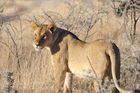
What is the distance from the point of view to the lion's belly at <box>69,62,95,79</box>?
712 cm

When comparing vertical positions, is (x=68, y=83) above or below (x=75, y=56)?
below

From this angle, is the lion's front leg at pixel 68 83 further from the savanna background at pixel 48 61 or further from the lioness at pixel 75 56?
the savanna background at pixel 48 61

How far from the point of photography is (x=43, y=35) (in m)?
7.46

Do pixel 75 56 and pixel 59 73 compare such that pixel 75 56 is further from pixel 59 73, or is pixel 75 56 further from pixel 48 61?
pixel 48 61

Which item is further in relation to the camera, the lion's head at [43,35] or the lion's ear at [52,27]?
the lion's ear at [52,27]

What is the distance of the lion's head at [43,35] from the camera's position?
7382 mm

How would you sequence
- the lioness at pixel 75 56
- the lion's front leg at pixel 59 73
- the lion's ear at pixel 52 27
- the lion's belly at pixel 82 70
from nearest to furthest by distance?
the lioness at pixel 75 56, the lion's belly at pixel 82 70, the lion's front leg at pixel 59 73, the lion's ear at pixel 52 27

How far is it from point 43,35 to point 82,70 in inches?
28.1

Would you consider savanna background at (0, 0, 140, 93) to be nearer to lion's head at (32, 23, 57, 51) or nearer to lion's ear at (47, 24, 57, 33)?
lion's head at (32, 23, 57, 51)

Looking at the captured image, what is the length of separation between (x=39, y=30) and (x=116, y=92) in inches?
52.3

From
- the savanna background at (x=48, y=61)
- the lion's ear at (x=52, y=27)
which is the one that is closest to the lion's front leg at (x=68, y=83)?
the savanna background at (x=48, y=61)

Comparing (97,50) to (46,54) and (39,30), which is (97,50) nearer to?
(39,30)

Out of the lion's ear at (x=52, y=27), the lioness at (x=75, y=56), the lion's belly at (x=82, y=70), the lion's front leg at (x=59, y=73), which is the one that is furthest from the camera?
the lion's ear at (x=52, y=27)

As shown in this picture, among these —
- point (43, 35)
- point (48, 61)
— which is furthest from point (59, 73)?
point (48, 61)
